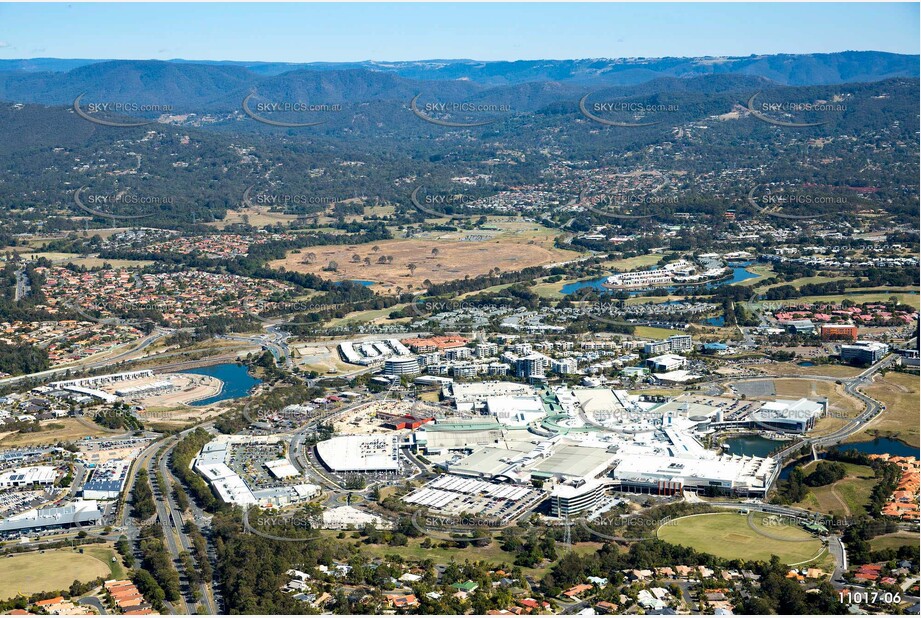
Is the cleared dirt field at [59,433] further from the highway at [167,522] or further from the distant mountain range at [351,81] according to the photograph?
the distant mountain range at [351,81]

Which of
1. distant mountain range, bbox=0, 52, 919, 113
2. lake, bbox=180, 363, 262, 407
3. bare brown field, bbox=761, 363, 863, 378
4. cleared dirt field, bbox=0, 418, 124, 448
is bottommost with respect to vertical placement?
bare brown field, bbox=761, 363, 863, 378

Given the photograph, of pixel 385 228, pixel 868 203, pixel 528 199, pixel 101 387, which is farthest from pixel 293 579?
pixel 528 199

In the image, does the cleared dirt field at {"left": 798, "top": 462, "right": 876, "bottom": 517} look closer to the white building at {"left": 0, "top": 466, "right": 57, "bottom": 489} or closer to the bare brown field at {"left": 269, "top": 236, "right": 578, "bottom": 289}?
the white building at {"left": 0, "top": 466, "right": 57, "bottom": 489}

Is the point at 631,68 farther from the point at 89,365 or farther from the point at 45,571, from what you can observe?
the point at 45,571

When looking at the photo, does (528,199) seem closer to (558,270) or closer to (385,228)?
(385,228)

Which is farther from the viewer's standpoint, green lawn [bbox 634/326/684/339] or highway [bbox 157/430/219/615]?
green lawn [bbox 634/326/684/339]

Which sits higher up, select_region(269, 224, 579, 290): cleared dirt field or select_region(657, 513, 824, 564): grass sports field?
select_region(657, 513, 824, 564): grass sports field

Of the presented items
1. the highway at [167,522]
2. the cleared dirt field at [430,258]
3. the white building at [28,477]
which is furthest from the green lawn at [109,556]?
the cleared dirt field at [430,258]

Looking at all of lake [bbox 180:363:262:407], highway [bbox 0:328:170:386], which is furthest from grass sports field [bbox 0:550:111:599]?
highway [bbox 0:328:170:386]
